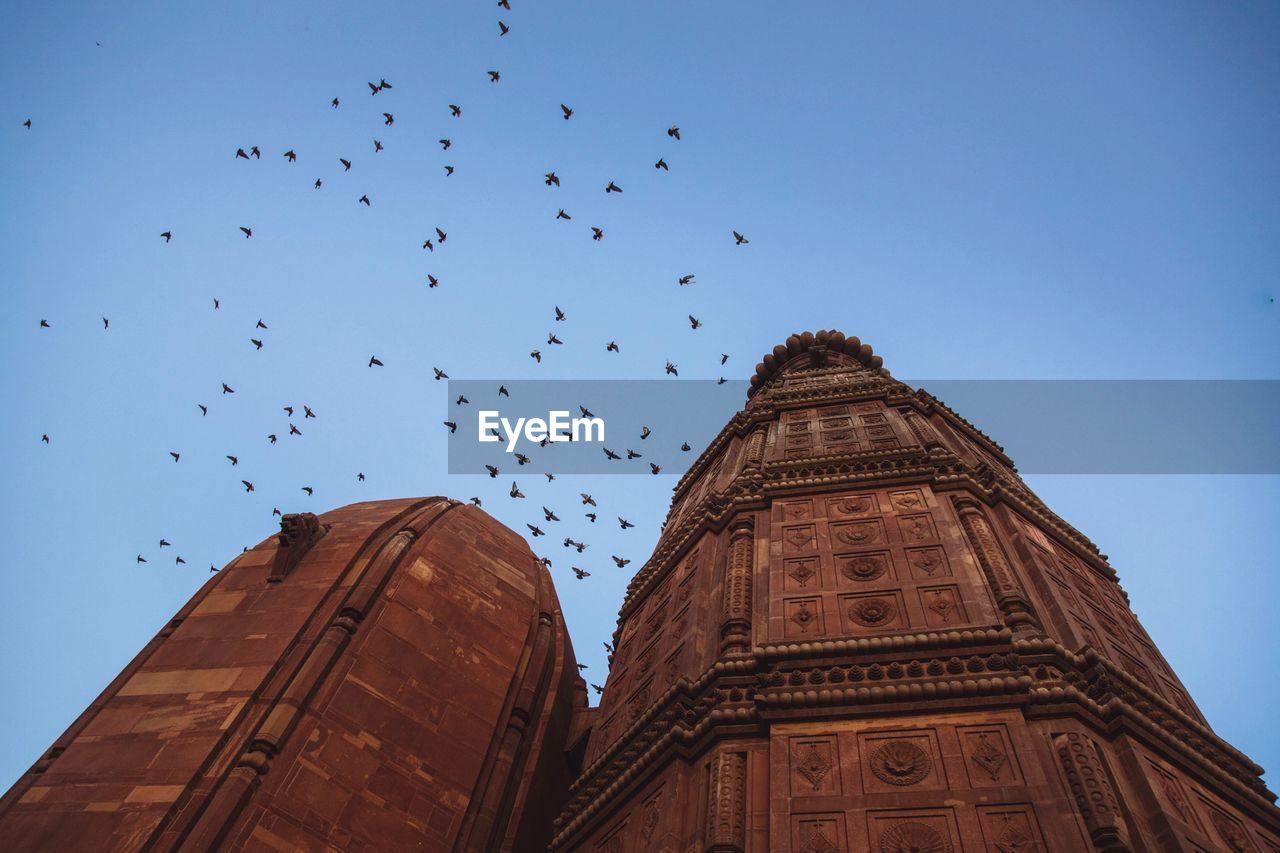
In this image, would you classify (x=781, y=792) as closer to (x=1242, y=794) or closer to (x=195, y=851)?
(x=1242, y=794)

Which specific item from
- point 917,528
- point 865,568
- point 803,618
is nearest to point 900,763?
point 803,618

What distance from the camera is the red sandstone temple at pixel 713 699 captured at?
9914mm

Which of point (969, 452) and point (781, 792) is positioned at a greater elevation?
point (969, 452)

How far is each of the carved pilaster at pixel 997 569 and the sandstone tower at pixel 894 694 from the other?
1.5 inches

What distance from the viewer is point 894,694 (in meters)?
10.9

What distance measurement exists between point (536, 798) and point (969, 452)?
41.5ft

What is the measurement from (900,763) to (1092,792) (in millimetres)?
Answer: 1803

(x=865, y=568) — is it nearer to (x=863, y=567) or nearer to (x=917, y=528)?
(x=863, y=567)

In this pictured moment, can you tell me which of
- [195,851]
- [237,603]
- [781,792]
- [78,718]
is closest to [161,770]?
[195,851]

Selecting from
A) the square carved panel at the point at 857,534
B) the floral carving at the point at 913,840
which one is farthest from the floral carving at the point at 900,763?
the square carved panel at the point at 857,534

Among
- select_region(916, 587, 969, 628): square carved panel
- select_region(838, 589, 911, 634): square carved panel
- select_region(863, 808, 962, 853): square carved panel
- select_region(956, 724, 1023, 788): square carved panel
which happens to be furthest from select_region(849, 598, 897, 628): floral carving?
select_region(863, 808, 962, 853): square carved panel

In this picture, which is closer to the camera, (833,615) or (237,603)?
(833,615)

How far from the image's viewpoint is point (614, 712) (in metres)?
15.7

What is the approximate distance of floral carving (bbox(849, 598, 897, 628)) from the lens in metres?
13.1
